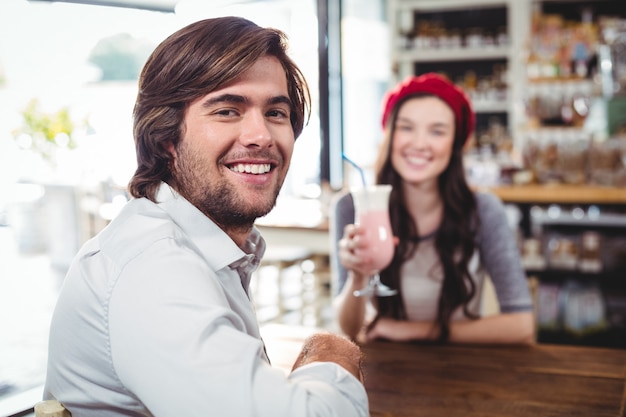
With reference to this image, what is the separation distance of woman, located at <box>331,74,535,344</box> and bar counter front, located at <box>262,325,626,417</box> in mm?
350

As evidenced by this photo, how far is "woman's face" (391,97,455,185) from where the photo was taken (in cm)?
229

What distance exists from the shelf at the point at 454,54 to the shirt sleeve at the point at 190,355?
547cm

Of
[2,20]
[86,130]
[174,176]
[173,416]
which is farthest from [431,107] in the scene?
[86,130]

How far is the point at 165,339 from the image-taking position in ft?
3.00

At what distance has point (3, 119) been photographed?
13.5 feet

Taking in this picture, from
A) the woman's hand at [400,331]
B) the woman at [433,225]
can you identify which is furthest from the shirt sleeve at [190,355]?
the woman at [433,225]

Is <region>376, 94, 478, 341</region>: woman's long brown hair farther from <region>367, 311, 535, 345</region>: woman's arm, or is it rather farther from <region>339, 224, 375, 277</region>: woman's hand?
<region>339, 224, 375, 277</region>: woman's hand

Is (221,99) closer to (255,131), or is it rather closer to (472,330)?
(255,131)

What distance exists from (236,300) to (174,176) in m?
0.25

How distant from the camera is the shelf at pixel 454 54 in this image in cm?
601

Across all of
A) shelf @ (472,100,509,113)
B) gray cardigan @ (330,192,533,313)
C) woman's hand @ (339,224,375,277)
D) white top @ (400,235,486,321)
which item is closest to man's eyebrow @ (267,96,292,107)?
woman's hand @ (339,224,375,277)

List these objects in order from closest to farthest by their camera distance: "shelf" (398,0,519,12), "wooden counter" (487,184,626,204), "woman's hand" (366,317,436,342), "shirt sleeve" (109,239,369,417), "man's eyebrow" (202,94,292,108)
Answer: "shirt sleeve" (109,239,369,417) < "man's eyebrow" (202,94,292,108) < "woman's hand" (366,317,436,342) < "wooden counter" (487,184,626,204) < "shelf" (398,0,519,12)

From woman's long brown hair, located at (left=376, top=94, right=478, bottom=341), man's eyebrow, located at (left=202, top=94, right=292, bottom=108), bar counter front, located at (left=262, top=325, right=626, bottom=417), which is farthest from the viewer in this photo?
woman's long brown hair, located at (left=376, top=94, right=478, bottom=341)

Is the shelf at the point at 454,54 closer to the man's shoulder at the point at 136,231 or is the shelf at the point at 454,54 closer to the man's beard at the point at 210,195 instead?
the man's beard at the point at 210,195
